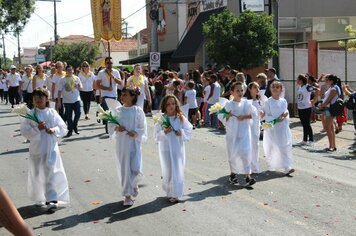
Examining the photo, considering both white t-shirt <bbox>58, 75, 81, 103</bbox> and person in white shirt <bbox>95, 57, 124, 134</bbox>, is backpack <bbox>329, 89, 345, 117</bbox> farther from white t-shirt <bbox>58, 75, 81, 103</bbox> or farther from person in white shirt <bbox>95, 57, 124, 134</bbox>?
white t-shirt <bbox>58, 75, 81, 103</bbox>

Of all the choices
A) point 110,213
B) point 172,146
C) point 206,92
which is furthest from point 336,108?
point 110,213

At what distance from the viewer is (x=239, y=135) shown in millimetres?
8250

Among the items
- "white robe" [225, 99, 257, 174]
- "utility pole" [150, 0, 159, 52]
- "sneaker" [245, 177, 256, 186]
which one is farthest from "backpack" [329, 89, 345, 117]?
"utility pole" [150, 0, 159, 52]

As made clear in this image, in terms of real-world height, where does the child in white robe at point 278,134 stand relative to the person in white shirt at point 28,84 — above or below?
below

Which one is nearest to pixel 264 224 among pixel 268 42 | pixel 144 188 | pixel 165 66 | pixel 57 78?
pixel 144 188

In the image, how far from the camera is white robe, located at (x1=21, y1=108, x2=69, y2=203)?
22.4 feet

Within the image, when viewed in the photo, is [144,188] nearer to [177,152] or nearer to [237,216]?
[177,152]

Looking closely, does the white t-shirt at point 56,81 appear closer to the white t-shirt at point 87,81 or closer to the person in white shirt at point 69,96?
the person in white shirt at point 69,96

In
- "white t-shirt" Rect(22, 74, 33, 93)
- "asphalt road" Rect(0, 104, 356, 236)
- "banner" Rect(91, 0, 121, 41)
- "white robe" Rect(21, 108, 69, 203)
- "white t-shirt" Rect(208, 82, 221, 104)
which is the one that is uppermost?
"banner" Rect(91, 0, 121, 41)

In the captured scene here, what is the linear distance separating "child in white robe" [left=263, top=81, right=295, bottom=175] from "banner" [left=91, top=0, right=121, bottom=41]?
57.5 ft

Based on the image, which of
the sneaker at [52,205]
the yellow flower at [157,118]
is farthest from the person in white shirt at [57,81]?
the sneaker at [52,205]

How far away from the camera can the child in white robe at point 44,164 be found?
6.84 meters

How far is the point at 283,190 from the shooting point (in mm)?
7840

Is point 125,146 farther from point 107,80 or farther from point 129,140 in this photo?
point 107,80
